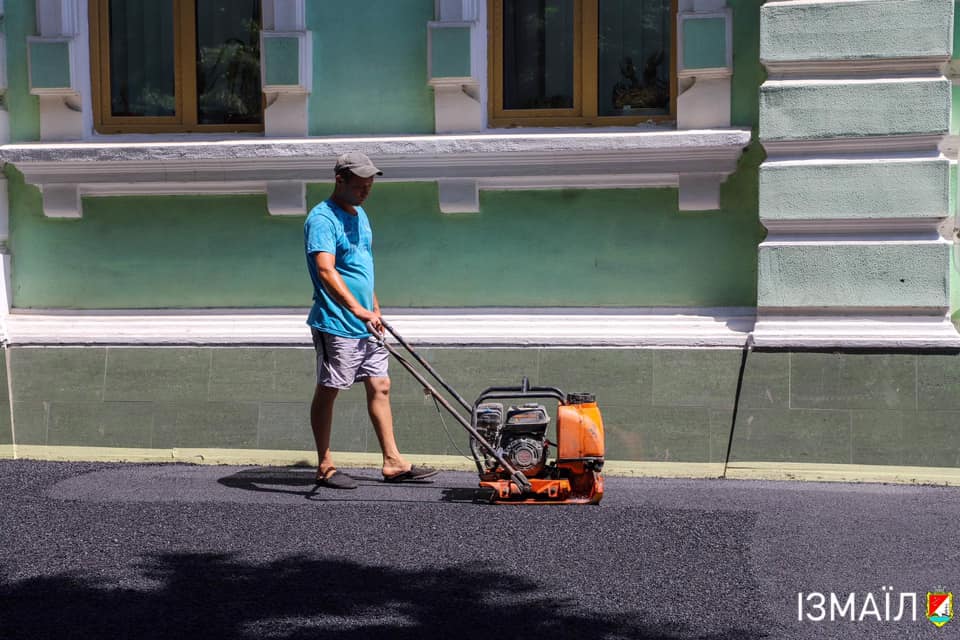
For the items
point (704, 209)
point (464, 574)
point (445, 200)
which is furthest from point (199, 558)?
point (704, 209)

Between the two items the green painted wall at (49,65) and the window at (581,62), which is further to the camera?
the green painted wall at (49,65)

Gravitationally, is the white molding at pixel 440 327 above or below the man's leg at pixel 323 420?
above

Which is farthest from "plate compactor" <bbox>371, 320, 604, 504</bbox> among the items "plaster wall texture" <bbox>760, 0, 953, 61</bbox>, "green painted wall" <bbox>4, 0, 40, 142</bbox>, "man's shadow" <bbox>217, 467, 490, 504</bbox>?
"green painted wall" <bbox>4, 0, 40, 142</bbox>

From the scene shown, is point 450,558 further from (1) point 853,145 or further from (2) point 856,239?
(1) point 853,145

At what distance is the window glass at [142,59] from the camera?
9.48m

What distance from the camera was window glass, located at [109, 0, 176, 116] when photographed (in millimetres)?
9484

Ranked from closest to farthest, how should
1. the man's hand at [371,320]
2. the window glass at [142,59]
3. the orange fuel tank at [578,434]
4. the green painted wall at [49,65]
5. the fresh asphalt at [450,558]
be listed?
the fresh asphalt at [450,558]
the orange fuel tank at [578,434]
the man's hand at [371,320]
the green painted wall at [49,65]
the window glass at [142,59]

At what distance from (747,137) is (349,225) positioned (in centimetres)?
258

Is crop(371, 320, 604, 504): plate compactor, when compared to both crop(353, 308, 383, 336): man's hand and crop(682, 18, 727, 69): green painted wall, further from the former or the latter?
crop(682, 18, 727, 69): green painted wall

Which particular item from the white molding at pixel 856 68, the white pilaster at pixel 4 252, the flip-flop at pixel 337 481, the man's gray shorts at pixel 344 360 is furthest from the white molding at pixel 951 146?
the white pilaster at pixel 4 252

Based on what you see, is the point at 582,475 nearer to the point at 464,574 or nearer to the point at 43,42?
the point at 464,574

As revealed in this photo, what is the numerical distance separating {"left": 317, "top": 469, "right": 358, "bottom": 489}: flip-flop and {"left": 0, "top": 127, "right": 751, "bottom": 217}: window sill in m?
2.05

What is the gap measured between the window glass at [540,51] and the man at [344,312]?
5.94 feet

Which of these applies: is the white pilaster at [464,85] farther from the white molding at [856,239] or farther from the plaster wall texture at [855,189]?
the white molding at [856,239]
